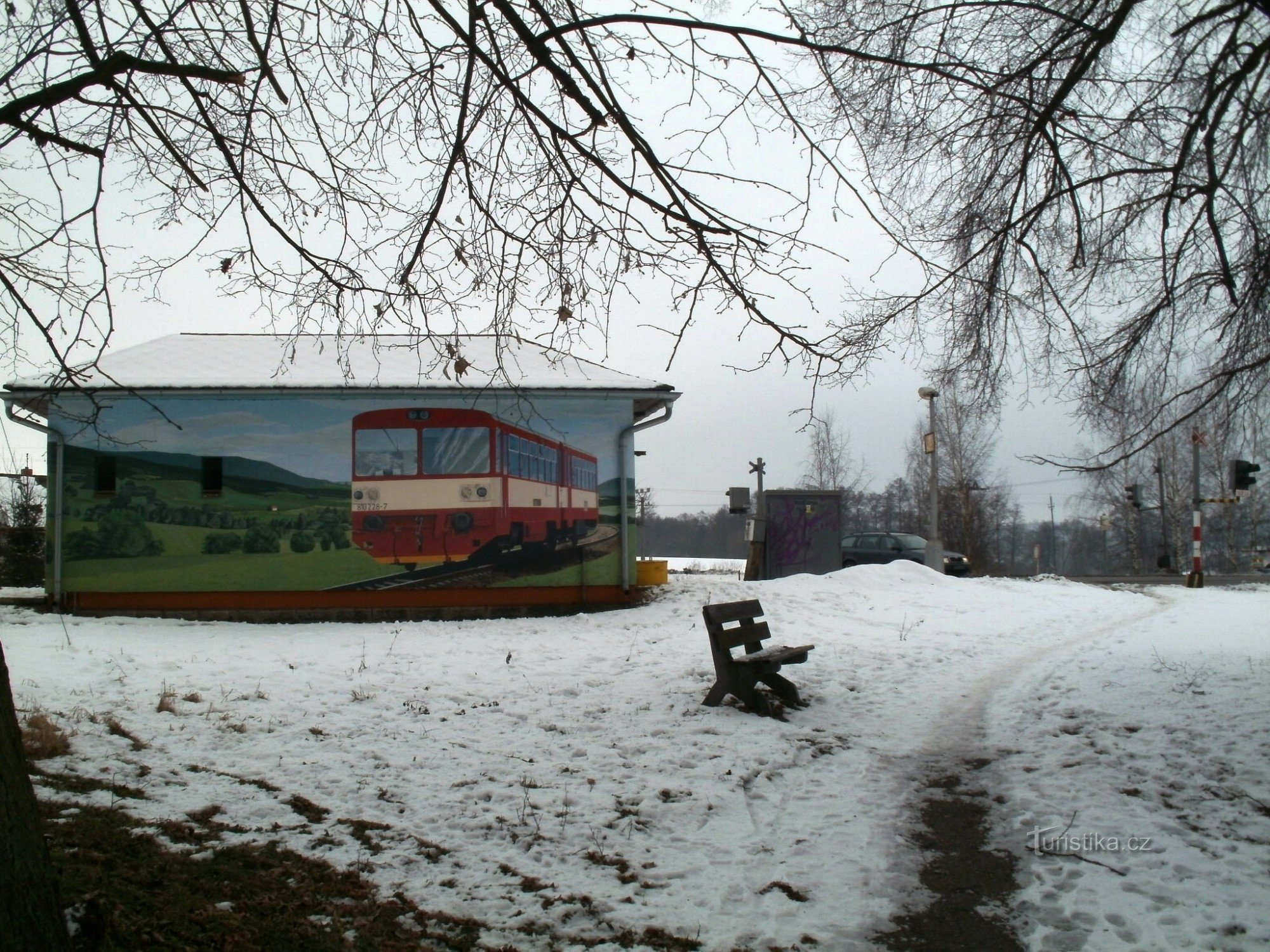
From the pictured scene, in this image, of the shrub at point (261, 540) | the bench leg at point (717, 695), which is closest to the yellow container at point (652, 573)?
the shrub at point (261, 540)

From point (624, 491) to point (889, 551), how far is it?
14.3 m

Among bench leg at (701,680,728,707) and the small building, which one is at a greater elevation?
the small building

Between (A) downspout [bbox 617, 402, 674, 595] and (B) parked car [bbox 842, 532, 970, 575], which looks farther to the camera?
(B) parked car [bbox 842, 532, 970, 575]

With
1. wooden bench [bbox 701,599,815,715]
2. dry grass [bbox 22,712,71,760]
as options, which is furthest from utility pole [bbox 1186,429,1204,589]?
dry grass [bbox 22,712,71,760]

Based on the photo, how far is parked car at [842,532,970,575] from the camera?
85.3 ft

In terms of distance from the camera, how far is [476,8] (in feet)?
14.2

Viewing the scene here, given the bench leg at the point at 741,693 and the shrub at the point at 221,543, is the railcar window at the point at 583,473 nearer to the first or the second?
the shrub at the point at 221,543

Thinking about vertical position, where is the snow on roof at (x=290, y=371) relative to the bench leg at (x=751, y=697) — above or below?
above

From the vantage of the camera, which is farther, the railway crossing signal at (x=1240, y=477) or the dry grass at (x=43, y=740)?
the railway crossing signal at (x=1240, y=477)

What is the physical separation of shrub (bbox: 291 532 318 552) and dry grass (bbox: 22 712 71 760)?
7843mm

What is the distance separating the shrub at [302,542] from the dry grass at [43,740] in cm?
784

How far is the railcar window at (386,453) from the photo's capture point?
44.6 ft

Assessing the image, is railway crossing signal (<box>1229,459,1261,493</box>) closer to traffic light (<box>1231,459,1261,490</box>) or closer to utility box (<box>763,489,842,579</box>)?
traffic light (<box>1231,459,1261,490</box>)

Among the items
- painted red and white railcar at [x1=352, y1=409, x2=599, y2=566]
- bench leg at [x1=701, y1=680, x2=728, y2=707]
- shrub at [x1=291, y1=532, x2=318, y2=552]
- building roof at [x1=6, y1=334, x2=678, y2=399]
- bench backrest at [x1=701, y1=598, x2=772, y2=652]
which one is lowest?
bench leg at [x1=701, y1=680, x2=728, y2=707]
